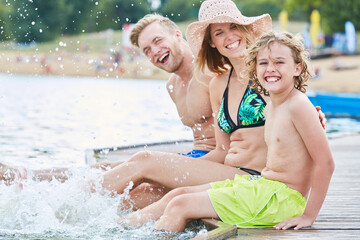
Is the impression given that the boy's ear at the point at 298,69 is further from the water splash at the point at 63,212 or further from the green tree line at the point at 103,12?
the green tree line at the point at 103,12

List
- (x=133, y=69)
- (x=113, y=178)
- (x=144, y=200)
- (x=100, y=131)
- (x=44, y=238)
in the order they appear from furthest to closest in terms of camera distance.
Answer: (x=133, y=69) < (x=100, y=131) < (x=144, y=200) < (x=113, y=178) < (x=44, y=238)

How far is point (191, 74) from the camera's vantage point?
15.3 ft

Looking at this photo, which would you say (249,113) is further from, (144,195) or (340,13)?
(340,13)

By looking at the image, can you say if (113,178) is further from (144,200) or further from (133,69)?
(133,69)

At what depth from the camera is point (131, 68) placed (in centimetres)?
5338

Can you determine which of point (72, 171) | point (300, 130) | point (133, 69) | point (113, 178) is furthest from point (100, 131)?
point (133, 69)

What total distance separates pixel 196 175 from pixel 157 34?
1237mm

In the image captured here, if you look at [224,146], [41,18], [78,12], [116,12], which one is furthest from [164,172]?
[116,12]

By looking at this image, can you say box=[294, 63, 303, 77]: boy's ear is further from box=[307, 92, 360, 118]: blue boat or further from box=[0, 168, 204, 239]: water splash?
box=[307, 92, 360, 118]: blue boat

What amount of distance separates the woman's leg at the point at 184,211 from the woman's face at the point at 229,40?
1.03 metres

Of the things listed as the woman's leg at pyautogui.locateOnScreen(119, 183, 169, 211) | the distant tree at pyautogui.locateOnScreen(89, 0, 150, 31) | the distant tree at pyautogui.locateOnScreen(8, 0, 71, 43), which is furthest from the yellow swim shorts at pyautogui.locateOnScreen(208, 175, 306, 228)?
the distant tree at pyautogui.locateOnScreen(89, 0, 150, 31)

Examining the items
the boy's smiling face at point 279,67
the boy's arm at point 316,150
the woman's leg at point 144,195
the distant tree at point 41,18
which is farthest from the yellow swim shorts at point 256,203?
the distant tree at point 41,18

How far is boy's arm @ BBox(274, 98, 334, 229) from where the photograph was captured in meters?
3.11

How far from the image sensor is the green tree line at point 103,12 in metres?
46.4
